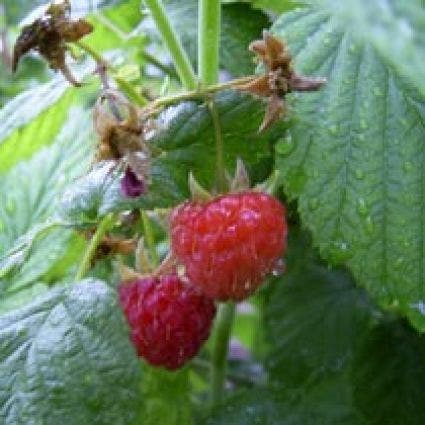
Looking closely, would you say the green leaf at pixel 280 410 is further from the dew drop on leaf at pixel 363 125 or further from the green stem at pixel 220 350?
the dew drop on leaf at pixel 363 125

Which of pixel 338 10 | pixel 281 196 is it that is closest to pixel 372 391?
pixel 281 196

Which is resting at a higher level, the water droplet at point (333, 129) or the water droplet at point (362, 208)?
the water droplet at point (333, 129)

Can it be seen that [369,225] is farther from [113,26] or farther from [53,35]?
[113,26]

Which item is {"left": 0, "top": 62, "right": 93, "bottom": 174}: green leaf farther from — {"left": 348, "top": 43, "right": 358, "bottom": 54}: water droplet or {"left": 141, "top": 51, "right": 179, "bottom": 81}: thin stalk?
{"left": 348, "top": 43, "right": 358, "bottom": 54}: water droplet

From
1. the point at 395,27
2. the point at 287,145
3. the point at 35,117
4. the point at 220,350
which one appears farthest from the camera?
the point at 220,350

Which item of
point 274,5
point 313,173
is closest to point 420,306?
point 313,173

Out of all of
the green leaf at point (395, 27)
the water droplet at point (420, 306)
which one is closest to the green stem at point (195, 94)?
the water droplet at point (420, 306)
